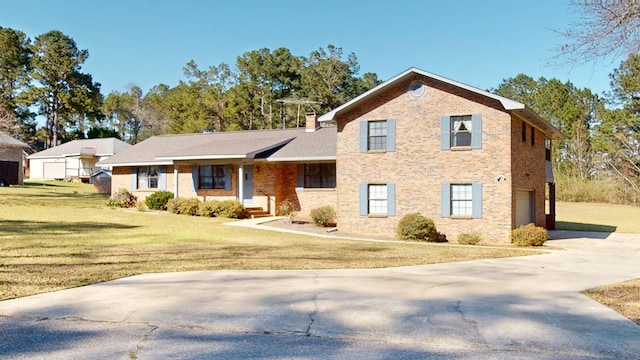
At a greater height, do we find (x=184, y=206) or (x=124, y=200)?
(x=124, y=200)

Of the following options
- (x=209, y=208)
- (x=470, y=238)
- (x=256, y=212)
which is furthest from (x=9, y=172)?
(x=470, y=238)

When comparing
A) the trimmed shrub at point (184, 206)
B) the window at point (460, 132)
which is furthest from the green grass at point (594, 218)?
the trimmed shrub at point (184, 206)

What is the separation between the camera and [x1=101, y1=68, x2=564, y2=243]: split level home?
60.1ft

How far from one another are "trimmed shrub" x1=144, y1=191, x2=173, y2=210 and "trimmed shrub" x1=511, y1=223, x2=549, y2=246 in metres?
17.6

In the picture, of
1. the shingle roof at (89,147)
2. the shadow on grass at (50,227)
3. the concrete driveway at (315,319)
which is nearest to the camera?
the concrete driveway at (315,319)

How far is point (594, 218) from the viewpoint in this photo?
104 ft

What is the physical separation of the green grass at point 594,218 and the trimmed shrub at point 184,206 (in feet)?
59.3

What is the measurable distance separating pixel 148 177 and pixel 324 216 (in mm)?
12528

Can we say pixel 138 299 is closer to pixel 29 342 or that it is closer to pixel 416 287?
pixel 29 342

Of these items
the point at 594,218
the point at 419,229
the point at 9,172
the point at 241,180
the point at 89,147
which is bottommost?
the point at 594,218

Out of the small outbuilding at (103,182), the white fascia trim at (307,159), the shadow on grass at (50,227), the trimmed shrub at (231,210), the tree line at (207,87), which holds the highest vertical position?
the tree line at (207,87)

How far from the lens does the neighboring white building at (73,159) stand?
50.8 metres

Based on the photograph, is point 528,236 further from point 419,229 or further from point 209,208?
point 209,208

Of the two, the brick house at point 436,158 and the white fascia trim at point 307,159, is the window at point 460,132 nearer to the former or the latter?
the brick house at point 436,158
